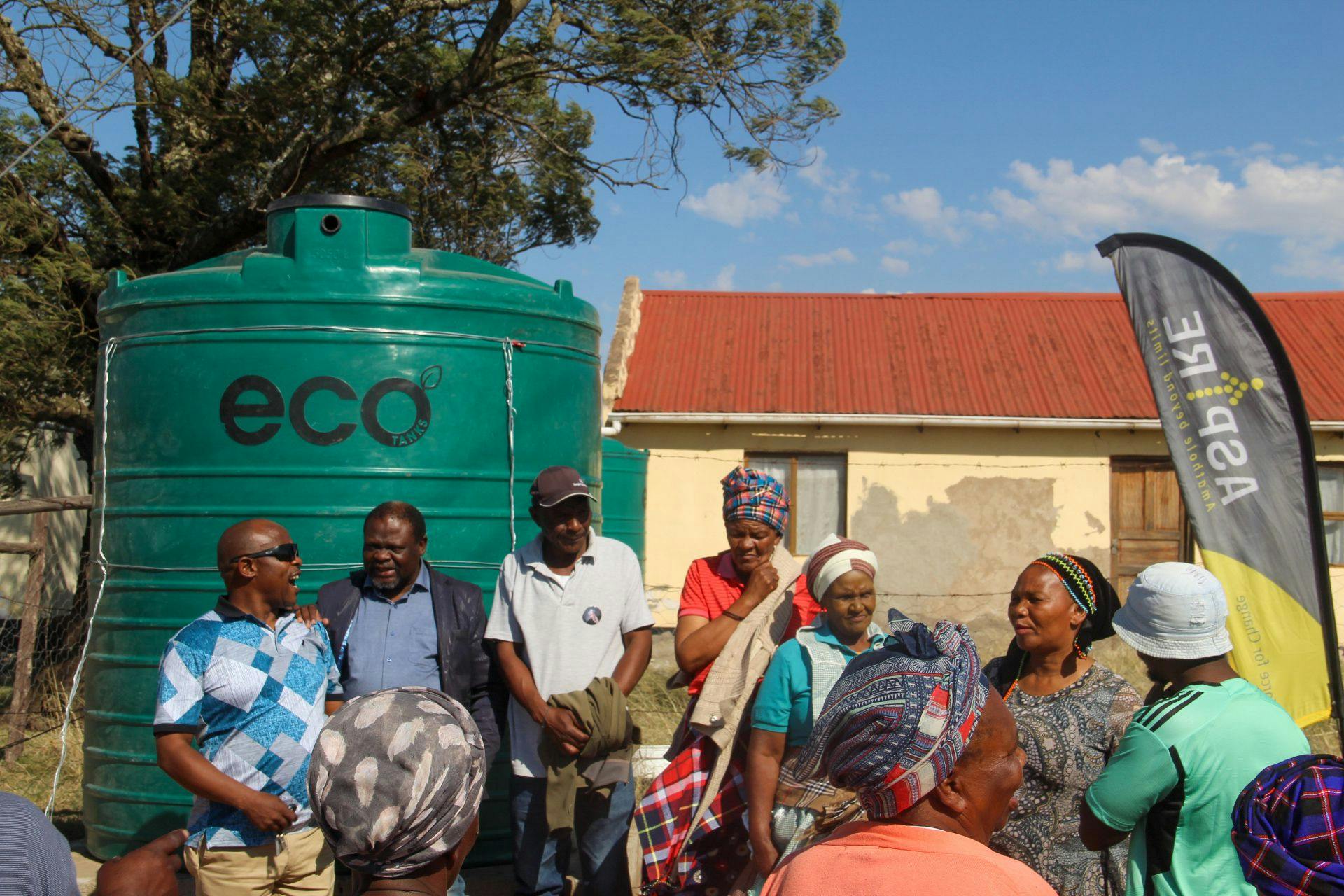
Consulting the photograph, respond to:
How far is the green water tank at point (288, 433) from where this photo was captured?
445 cm

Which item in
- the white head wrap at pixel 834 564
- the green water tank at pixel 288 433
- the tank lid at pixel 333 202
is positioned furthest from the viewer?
the tank lid at pixel 333 202

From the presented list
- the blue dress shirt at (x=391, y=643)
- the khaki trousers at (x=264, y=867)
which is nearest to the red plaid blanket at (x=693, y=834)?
the blue dress shirt at (x=391, y=643)

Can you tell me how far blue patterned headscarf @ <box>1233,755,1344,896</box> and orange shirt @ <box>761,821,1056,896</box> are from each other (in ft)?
1.45

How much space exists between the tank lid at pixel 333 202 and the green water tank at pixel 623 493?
5440 mm

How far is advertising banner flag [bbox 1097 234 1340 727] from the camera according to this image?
3.96m

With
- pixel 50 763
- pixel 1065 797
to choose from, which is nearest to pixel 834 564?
pixel 1065 797

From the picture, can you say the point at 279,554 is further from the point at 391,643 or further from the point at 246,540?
the point at 391,643

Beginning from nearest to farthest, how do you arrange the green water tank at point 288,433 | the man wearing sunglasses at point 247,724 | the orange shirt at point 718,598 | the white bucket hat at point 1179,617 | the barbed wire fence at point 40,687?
the white bucket hat at point 1179,617
the man wearing sunglasses at point 247,724
the orange shirt at point 718,598
the green water tank at point 288,433
the barbed wire fence at point 40,687

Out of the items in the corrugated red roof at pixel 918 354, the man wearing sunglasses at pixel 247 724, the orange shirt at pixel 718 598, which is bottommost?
the man wearing sunglasses at pixel 247 724

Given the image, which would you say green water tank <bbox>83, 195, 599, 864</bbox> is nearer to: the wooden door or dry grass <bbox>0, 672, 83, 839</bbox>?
dry grass <bbox>0, 672, 83, 839</bbox>

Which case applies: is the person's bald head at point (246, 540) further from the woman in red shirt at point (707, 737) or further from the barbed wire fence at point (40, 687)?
the barbed wire fence at point (40, 687)

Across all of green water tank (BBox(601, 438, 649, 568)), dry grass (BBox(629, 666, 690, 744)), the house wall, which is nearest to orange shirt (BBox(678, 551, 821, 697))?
dry grass (BBox(629, 666, 690, 744))

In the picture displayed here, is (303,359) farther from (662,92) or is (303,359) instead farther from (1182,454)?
(662,92)

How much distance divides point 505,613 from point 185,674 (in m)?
1.16
